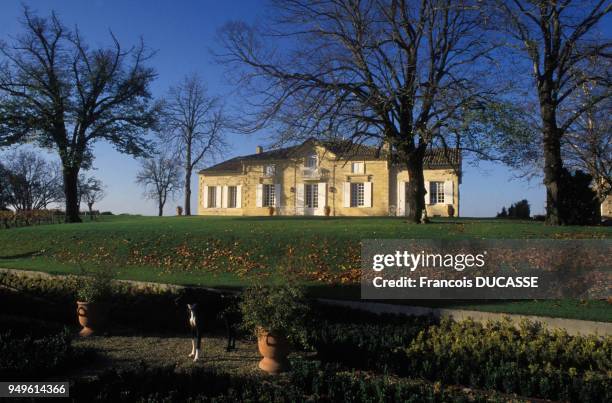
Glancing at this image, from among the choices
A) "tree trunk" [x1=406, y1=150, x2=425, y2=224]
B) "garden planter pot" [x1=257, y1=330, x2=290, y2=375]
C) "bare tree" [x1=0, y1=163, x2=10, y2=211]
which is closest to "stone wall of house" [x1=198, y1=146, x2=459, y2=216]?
"tree trunk" [x1=406, y1=150, x2=425, y2=224]

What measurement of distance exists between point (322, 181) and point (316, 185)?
587 mm

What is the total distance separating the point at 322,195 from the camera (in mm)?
34906

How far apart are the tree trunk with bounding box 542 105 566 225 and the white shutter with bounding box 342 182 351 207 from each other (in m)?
17.3

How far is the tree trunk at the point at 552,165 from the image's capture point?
57.7 ft

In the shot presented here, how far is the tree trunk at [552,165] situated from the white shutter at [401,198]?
48.6 ft

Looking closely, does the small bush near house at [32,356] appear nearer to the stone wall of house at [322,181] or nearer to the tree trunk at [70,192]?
the tree trunk at [70,192]

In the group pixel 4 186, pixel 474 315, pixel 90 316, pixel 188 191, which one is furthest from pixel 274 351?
pixel 4 186

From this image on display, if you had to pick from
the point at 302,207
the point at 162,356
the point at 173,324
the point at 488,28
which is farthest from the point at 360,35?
the point at 302,207

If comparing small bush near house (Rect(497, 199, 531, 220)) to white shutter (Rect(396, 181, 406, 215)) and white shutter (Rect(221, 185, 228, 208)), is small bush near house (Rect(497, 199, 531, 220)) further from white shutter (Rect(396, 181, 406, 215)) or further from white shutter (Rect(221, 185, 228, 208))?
white shutter (Rect(221, 185, 228, 208))

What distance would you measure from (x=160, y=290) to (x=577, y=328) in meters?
8.45

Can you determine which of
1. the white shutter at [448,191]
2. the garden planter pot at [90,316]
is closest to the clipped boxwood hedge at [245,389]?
the garden planter pot at [90,316]

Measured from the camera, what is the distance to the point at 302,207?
116 ft

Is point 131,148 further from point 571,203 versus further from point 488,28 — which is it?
point 571,203

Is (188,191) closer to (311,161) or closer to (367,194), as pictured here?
(311,161)
